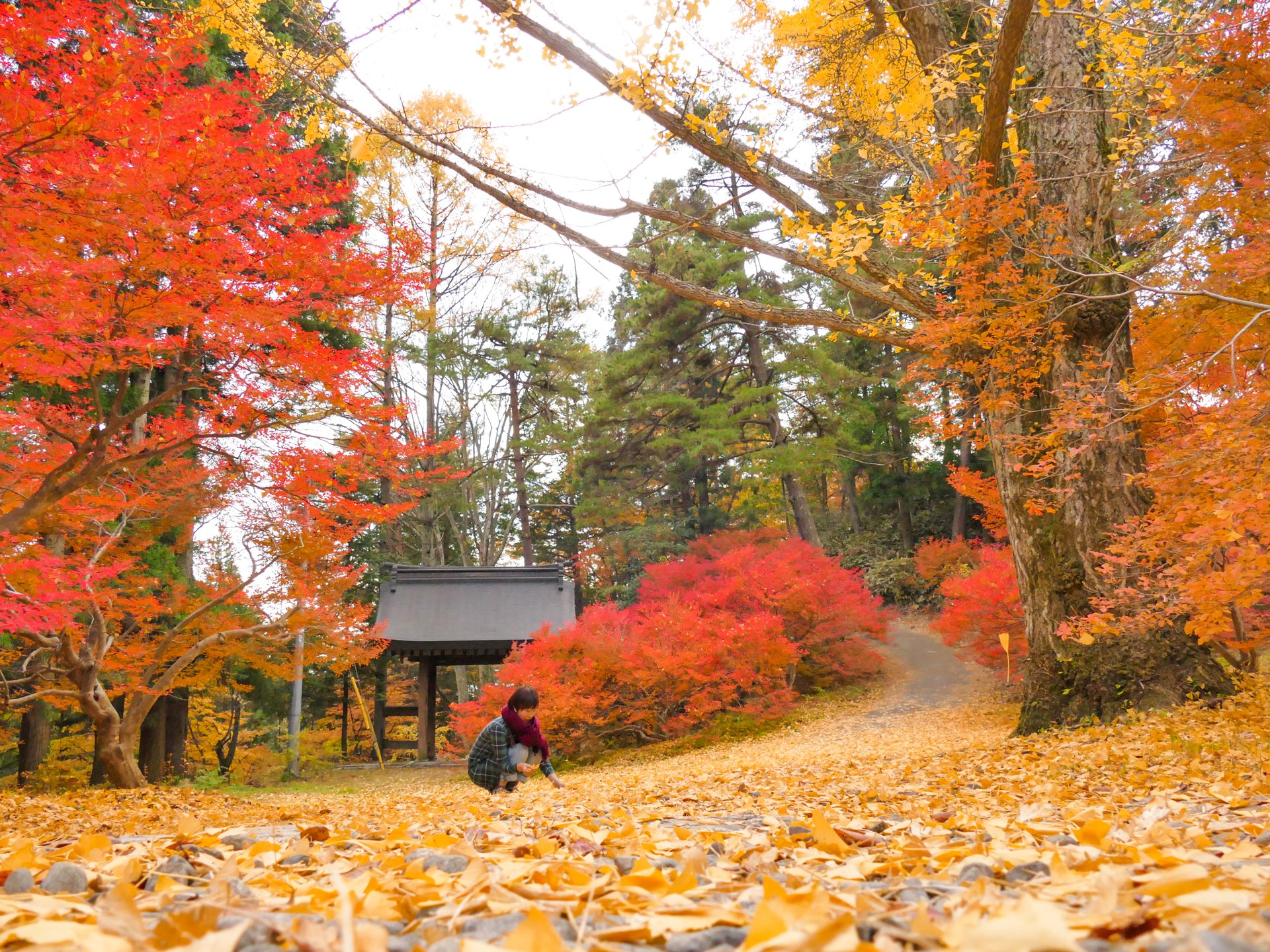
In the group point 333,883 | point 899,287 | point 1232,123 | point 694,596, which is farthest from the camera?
point 694,596

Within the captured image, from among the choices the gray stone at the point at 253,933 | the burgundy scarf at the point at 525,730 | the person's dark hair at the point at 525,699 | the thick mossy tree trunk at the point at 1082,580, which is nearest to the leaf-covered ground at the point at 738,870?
the gray stone at the point at 253,933

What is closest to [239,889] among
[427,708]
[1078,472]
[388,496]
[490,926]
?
[490,926]

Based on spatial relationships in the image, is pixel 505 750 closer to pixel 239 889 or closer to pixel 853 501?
pixel 239 889

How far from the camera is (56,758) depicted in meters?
10.7

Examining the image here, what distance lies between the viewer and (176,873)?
5.21 feet

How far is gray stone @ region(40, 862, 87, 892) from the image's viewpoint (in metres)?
1.40

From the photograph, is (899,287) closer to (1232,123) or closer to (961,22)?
(1232,123)

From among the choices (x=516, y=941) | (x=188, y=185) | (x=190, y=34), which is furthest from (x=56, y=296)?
(x=516, y=941)

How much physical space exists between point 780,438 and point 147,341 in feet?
44.5

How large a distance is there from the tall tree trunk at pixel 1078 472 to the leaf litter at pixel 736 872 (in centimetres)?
143

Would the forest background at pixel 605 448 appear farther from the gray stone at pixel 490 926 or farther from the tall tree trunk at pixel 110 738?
the gray stone at pixel 490 926

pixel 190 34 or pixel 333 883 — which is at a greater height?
pixel 190 34

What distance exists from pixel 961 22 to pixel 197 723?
1662 cm

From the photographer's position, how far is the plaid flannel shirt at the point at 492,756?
480 cm
